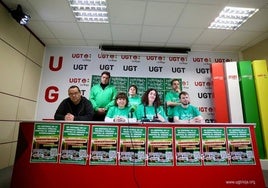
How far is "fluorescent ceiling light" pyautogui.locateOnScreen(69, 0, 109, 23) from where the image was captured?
10.2ft

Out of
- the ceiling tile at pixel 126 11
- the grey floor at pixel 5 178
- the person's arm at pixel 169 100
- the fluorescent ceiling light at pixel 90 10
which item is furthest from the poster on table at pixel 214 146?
the fluorescent ceiling light at pixel 90 10

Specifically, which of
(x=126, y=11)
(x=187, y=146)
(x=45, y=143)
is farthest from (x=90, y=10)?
(x=187, y=146)

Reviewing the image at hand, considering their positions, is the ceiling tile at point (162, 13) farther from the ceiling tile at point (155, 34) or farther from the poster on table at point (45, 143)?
the poster on table at point (45, 143)

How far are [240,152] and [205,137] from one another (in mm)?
424

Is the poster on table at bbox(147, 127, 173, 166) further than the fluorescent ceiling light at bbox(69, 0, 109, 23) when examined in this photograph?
No

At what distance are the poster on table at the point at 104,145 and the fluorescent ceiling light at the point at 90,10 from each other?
2307 millimetres

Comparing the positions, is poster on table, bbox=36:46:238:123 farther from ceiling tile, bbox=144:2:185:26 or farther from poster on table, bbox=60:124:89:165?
poster on table, bbox=60:124:89:165

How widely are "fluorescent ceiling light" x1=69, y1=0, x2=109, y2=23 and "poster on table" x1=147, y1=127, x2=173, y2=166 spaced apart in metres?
2.45

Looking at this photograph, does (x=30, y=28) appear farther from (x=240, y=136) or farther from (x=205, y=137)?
(x=240, y=136)

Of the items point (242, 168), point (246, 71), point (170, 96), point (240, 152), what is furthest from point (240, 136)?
point (246, 71)

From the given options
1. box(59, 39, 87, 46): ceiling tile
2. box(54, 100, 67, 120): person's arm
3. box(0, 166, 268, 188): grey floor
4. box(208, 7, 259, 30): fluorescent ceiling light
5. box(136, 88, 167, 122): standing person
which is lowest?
box(0, 166, 268, 188): grey floor

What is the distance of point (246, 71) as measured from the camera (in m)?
3.93

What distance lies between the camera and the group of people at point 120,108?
8.67ft

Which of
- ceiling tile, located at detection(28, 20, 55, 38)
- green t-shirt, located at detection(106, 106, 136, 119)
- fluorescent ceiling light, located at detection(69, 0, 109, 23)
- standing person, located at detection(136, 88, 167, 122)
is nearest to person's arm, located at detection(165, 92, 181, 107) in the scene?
standing person, located at detection(136, 88, 167, 122)
